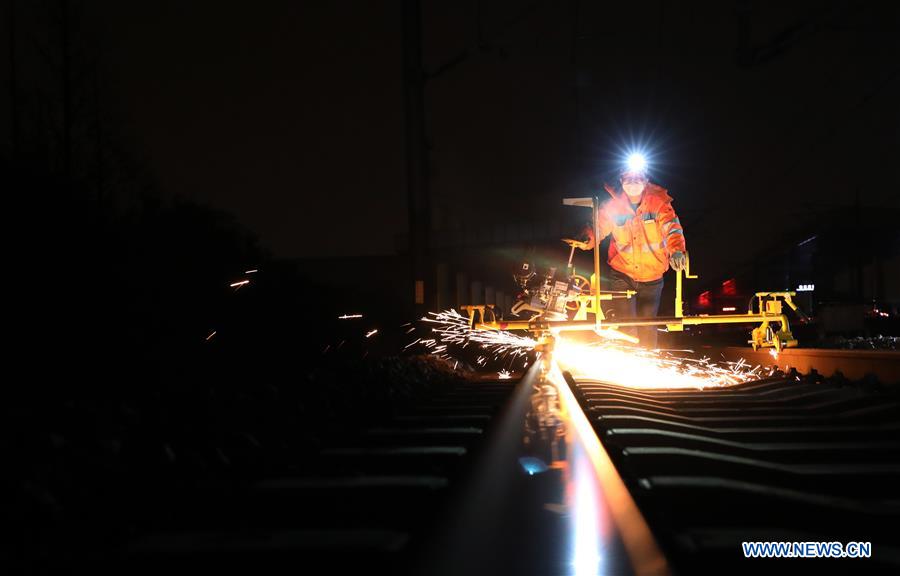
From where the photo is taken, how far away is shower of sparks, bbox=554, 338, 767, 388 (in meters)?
10.7

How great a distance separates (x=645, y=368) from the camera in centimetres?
1242

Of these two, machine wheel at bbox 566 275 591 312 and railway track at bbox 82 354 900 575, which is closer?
railway track at bbox 82 354 900 575

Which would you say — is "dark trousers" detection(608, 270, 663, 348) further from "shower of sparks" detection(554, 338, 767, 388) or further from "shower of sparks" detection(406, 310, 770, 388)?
"shower of sparks" detection(554, 338, 767, 388)

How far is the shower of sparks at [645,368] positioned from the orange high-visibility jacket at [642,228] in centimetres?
171

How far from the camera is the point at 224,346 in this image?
8578 millimetres

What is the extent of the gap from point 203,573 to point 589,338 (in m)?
12.8

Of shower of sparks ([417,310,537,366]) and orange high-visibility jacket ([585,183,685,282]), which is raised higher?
orange high-visibility jacket ([585,183,685,282])

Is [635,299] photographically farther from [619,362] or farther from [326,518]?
[326,518]

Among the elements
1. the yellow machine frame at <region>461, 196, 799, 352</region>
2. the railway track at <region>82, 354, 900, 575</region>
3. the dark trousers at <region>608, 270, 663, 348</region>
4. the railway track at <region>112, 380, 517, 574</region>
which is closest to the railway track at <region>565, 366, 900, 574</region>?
the railway track at <region>82, 354, 900, 575</region>

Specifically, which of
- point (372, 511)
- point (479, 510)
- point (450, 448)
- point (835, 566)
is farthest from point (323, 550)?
point (450, 448)

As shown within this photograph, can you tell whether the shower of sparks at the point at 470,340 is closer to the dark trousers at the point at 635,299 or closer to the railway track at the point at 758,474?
the dark trousers at the point at 635,299

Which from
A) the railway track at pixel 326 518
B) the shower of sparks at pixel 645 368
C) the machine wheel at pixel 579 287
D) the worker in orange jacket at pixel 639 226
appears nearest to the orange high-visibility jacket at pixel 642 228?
the worker in orange jacket at pixel 639 226

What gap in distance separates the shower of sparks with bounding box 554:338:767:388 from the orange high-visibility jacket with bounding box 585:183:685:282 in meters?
1.71

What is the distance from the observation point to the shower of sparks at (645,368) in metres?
10.7
